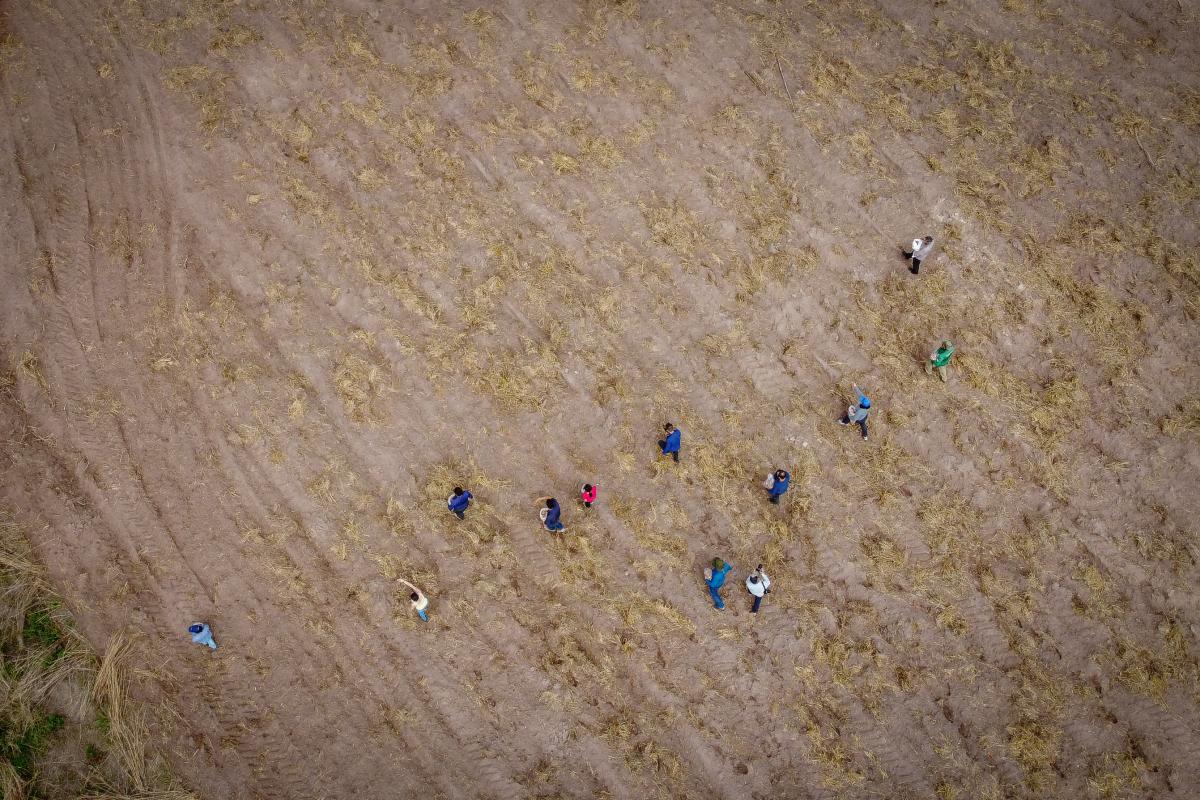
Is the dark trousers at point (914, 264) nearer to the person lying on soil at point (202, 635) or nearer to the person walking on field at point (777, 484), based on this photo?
the person walking on field at point (777, 484)

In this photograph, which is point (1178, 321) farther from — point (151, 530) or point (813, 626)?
point (151, 530)

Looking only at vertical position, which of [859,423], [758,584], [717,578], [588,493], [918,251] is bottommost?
[588,493]

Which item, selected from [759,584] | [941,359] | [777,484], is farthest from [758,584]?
[941,359]

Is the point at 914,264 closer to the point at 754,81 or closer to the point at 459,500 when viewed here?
the point at 754,81

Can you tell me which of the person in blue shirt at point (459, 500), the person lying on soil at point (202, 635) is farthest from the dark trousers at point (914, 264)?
the person lying on soil at point (202, 635)

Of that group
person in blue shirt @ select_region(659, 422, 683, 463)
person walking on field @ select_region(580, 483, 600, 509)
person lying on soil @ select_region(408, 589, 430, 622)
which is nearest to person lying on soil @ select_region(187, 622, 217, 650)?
person lying on soil @ select_region(408, 589, 430, 622)

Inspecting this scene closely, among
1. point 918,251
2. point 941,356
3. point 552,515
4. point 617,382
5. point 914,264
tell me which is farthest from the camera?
point 914,264

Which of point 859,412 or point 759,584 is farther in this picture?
point 859,412
